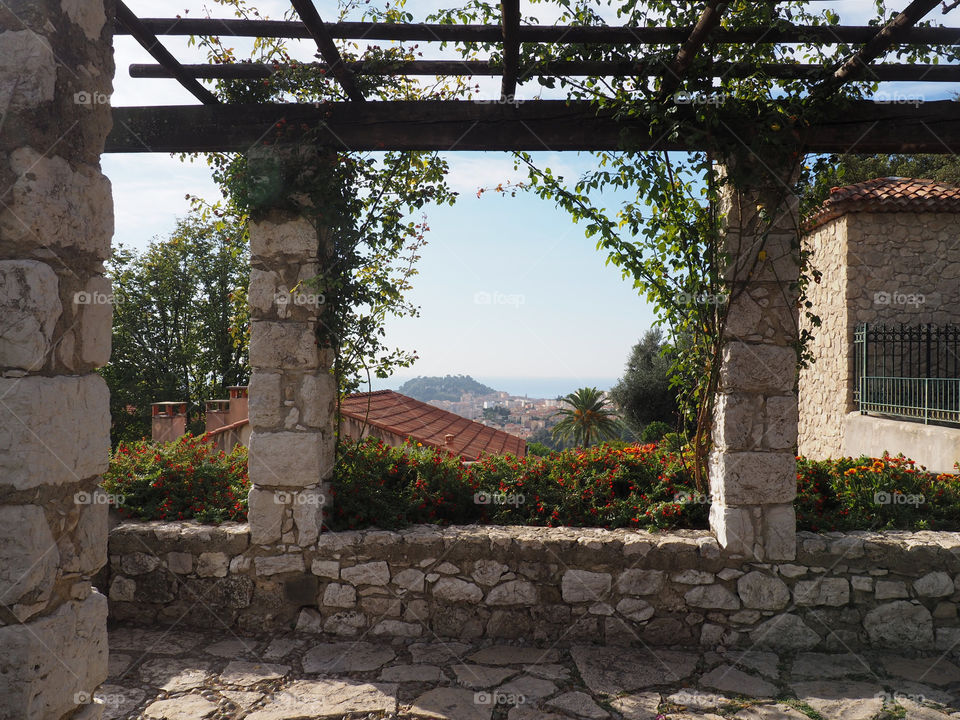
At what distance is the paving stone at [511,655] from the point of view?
3904 mm

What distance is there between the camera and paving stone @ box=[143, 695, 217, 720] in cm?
327

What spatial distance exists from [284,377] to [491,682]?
2.38m

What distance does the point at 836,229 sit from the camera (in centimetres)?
1005

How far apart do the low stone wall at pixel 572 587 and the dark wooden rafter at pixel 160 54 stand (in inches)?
120

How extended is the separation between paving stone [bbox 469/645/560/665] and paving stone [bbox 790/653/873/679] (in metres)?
1.47

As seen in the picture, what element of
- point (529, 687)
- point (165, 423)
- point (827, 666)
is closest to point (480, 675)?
point (529, 687)

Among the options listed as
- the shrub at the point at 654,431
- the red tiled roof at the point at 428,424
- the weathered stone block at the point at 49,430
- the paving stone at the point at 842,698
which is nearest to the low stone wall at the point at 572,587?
the paving stone at the point at 842,698

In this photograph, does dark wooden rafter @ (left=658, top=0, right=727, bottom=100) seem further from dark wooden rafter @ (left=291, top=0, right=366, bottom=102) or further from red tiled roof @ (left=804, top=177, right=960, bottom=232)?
red tiled roof @ (left=804, top=177, right=960, bottom=232)

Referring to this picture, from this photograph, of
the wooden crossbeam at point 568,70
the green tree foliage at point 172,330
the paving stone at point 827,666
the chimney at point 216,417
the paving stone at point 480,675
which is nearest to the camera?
the paving stone at point 480,675

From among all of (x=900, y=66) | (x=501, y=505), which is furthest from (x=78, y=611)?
(x=900, y=66)

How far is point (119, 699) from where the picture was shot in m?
3.42

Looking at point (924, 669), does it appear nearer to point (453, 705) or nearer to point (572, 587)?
point (572, 587)

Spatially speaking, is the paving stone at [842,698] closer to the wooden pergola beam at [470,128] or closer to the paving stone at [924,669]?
the paving stone at [924,669]

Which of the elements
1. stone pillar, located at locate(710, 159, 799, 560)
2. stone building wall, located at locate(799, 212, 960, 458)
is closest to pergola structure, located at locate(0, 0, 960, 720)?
stone pillar, located at locate(710, 159, 799, 560)
